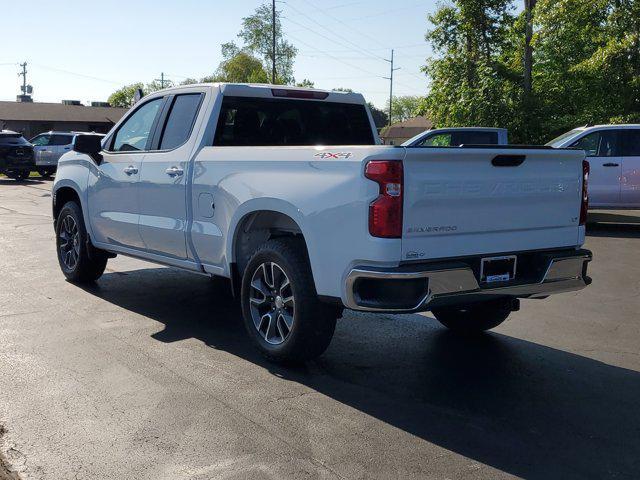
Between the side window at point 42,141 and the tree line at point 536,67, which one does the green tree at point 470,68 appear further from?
the side window at point 42,141

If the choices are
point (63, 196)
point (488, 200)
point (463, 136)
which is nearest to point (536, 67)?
point (463, 136)

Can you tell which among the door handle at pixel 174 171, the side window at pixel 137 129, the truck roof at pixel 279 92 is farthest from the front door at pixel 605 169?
the door handle at pixel 174 171

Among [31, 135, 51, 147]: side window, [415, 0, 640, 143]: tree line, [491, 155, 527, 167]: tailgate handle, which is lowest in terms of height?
[491, 155, 527, 167]: tailgate handle

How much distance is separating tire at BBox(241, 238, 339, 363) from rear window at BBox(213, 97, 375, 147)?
139cm

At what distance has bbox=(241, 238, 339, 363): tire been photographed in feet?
16.3

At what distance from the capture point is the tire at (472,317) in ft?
19.5

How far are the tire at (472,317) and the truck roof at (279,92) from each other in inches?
87.3

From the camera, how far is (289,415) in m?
4.34

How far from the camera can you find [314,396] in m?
4.68

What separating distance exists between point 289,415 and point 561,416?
63.3 inches

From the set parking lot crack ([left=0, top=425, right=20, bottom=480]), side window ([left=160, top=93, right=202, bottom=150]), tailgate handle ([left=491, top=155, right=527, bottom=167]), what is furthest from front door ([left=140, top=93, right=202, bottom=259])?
parking lot crack ([left=0, top=425, right=20, bottom=480])

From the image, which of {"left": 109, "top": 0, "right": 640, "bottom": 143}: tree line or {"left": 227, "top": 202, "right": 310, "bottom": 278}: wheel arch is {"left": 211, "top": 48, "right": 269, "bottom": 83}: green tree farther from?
{"left": 227, "top": 202, "right": 310, "bottom": 278}: wheel arch

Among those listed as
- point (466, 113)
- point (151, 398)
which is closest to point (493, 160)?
point (151, 398)

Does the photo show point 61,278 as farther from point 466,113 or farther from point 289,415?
point 466,113
